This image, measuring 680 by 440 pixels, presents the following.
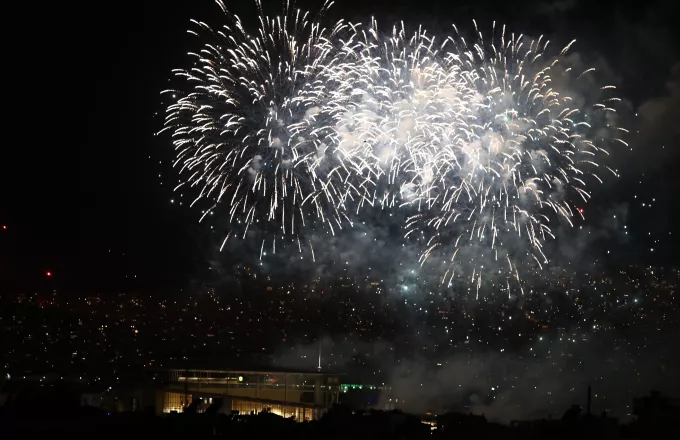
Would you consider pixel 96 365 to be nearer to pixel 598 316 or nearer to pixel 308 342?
pixel 308 342

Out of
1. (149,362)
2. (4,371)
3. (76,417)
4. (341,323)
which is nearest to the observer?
(76,417)

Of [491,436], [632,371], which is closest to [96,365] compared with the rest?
[491,436]

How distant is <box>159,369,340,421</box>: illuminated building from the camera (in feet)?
138

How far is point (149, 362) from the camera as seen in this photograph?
52.9 meters

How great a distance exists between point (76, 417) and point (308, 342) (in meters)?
52.2

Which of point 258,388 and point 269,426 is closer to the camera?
point 269,426

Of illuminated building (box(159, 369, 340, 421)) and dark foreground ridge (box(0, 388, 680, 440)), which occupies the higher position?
illuminated building (box(159, 369, 340, 421))

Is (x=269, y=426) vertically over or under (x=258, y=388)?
A: under

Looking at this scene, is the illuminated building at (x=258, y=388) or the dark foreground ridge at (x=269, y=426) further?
the illuminated building at (x=258, y=388)

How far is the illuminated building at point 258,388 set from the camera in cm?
4209

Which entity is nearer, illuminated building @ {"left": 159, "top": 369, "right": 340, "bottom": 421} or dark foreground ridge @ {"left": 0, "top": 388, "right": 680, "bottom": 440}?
dark foreground ridge @ {"left": 0, "top": 388, "right": 680, "bottom": 440}

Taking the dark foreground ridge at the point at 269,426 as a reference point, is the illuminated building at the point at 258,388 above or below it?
above

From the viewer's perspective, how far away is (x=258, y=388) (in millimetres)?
48406

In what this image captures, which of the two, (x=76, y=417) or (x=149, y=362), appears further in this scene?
(x=149, y=362)
